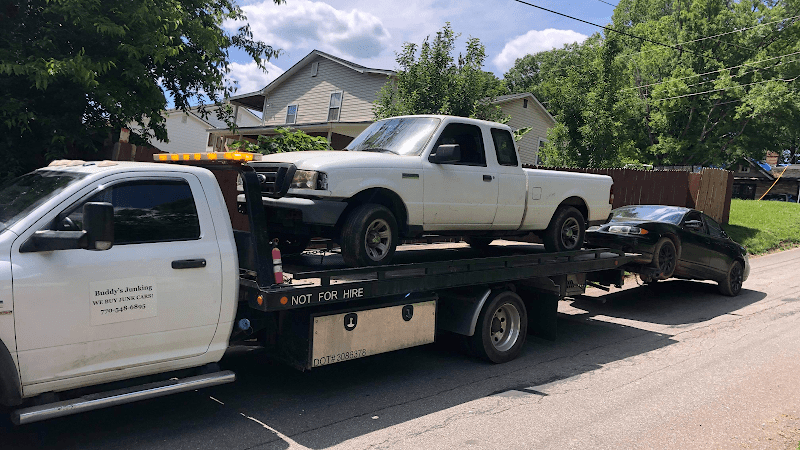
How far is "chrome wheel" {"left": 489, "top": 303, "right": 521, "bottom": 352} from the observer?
7.27m

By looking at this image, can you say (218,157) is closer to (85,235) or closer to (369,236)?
(85,235)

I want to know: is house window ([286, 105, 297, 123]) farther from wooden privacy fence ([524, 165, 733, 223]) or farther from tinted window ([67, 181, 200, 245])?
tinted window ([67, 181, 200, 245])

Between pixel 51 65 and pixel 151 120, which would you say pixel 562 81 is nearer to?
pixel 151 120

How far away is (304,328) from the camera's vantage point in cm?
523

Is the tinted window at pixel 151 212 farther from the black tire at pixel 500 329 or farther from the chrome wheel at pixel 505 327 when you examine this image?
the chrome wheel at pixel 505 327

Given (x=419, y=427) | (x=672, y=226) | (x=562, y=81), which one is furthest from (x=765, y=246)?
(x=419, y=427)

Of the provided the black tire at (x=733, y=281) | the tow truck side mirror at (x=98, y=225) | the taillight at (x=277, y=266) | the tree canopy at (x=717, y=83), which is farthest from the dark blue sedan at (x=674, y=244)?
the tree canopy at (x=717, y=83)

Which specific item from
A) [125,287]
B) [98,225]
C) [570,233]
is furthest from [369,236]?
[570,233]

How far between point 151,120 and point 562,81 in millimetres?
13173

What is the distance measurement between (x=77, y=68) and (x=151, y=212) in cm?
357

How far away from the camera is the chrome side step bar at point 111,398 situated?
380cm

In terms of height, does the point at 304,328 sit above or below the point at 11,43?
below

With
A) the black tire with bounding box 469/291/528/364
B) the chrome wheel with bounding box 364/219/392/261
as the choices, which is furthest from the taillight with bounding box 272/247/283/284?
the black tire with bounding box 469/291/528/364

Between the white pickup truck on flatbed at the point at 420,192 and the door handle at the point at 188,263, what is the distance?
3.76 feet
